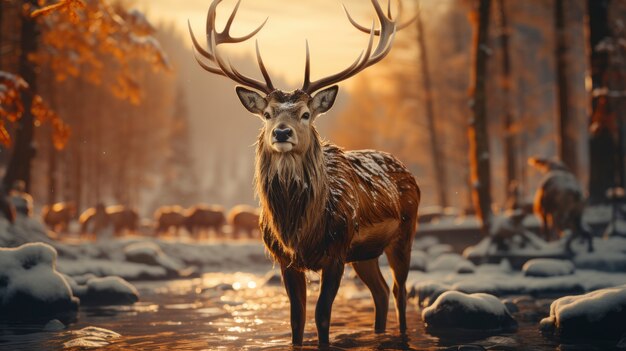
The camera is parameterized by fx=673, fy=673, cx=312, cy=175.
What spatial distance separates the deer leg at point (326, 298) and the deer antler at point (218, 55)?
194 centimetres

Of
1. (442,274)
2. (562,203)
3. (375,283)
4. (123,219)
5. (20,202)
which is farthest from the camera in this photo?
(123,219)

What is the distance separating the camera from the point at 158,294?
1279cm

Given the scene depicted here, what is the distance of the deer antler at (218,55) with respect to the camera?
697cm

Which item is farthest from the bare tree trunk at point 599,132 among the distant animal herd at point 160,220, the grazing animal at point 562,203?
the distant animal herd at point 160,220

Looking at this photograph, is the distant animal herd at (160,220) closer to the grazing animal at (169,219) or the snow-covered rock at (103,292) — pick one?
the grazing animal at (169,219)

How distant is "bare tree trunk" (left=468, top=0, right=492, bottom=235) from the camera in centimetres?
1557

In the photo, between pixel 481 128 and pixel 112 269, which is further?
pixel 481 128

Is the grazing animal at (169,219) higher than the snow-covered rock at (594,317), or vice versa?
the grazing animal at (169,219)

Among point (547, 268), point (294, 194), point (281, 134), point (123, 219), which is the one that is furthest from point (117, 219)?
point (281, 134)

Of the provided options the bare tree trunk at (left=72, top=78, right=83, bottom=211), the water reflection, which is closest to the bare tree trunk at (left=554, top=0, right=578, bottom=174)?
the water reflection

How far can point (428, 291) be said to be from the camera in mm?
10602

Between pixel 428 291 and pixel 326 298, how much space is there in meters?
4.32

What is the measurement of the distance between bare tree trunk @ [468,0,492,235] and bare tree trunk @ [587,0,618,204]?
7.62 feet

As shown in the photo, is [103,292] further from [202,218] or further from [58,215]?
[202,218]
